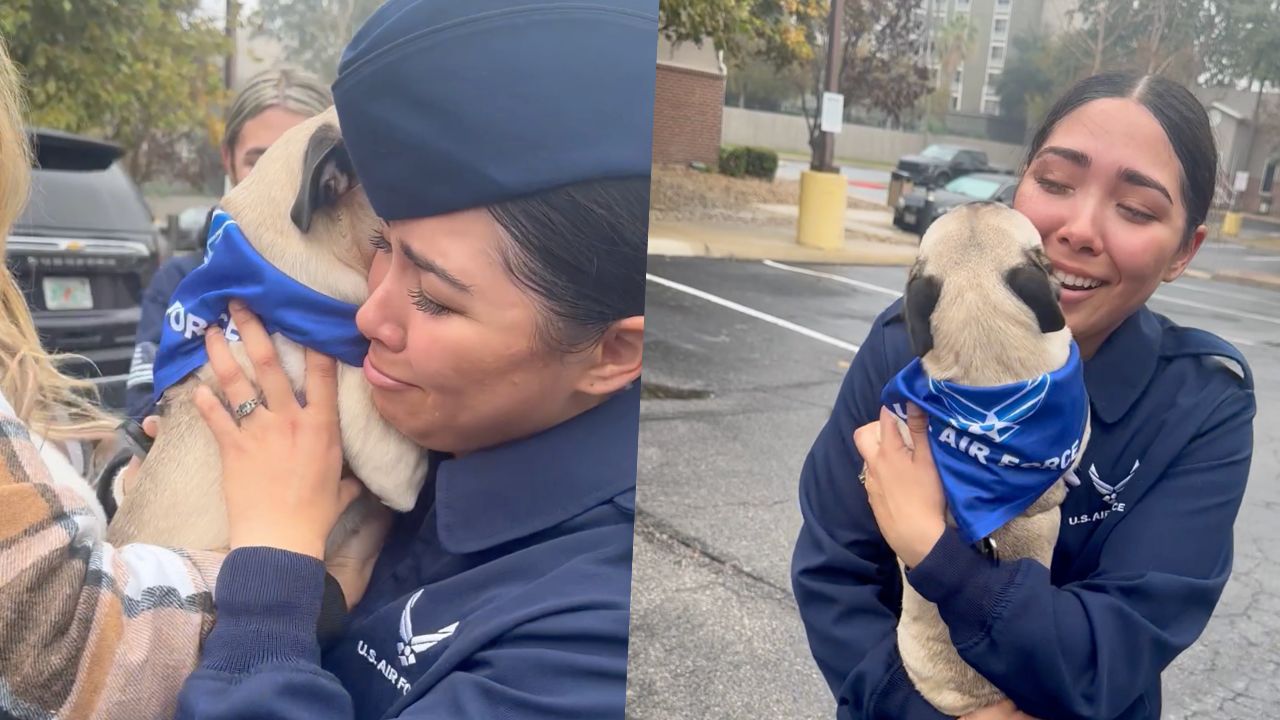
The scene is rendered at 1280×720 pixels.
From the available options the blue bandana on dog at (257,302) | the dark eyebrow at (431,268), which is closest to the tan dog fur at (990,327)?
the dark eyebrow at (431,268)

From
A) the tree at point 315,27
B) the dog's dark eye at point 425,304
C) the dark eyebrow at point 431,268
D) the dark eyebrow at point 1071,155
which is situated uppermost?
the tree at point 315,27

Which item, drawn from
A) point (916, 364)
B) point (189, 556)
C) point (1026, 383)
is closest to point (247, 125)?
point (189, 556)

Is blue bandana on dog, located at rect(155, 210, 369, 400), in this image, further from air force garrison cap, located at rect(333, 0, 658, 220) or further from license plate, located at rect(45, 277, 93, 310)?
license plate, located at rect(45, 277, 93, 310)

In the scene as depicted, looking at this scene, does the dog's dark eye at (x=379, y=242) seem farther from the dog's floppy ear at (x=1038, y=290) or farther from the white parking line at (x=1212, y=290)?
the white parking line at (x=1212, y=290)

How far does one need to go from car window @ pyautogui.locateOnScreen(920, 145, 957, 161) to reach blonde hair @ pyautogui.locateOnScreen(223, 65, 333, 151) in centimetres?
76

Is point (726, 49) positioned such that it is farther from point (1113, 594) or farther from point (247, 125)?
point (1113, 594)

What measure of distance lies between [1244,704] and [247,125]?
4.76 ft

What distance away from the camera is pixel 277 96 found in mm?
1119

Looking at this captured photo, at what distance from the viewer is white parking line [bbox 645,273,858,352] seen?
1383mm

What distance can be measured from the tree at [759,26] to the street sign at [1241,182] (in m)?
0.54

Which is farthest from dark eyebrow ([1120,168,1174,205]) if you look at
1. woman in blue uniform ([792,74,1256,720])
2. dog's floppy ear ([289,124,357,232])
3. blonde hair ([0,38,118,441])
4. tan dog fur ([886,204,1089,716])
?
blonde hair ([0,38,118,441])

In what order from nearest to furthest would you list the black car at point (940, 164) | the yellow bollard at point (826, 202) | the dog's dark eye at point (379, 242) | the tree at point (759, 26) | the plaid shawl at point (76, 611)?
the plaid shawl at point (76, 611)
the dog's dark eye at point (379, 242)
the black car at point (940, 164)
the tree at point (759, 26)
the yellow bollard at point (826, 202)

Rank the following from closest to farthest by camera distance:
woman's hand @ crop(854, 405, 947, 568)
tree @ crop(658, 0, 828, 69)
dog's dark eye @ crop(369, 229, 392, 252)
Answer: dog's dark eye @ crop(369, 229, 392, 252) < woman's hand @ crop(854, 405, 947, 568) < tree @ crop(658, 0, 828, 69)

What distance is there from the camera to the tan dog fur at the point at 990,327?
1056mm
